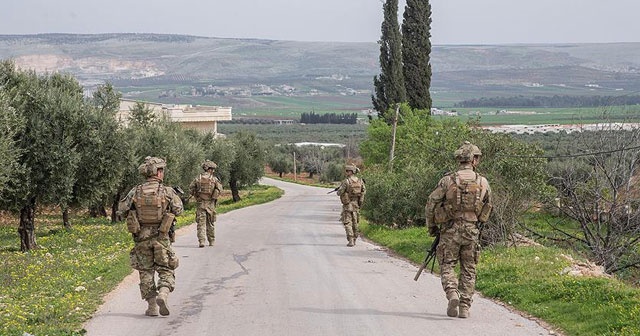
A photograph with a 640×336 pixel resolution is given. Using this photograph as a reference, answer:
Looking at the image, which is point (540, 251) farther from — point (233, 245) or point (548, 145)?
point (548, 145)

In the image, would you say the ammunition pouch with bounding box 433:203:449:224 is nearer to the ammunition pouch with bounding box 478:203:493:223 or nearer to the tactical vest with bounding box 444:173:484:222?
the tactical vest with bounding box 444:173:484:222

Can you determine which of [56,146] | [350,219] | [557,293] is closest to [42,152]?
[56,146]

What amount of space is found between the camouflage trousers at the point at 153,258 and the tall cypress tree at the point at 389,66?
38.1 m

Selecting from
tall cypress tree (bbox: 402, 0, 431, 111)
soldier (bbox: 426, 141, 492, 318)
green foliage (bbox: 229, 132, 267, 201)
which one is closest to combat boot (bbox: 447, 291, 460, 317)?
soldier (bbox: 426, 141, 492, 318)

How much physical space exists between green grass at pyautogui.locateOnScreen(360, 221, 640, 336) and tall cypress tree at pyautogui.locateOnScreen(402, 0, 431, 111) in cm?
3405

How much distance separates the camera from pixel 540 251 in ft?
56.6

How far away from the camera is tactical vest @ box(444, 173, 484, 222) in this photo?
11.5 metres

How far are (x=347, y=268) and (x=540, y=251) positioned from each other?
12.6ft

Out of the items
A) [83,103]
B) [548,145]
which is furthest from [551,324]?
[548,145]

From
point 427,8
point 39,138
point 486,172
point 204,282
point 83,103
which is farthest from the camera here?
point 427,8

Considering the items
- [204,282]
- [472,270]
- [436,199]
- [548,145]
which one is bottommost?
[548,145]

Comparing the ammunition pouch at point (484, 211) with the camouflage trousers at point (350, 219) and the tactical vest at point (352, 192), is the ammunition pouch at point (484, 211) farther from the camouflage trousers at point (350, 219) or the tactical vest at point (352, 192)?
the tactical vest at point (352, 192)

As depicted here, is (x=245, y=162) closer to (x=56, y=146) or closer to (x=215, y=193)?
(x=56, y=146)

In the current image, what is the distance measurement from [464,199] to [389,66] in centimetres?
4009
